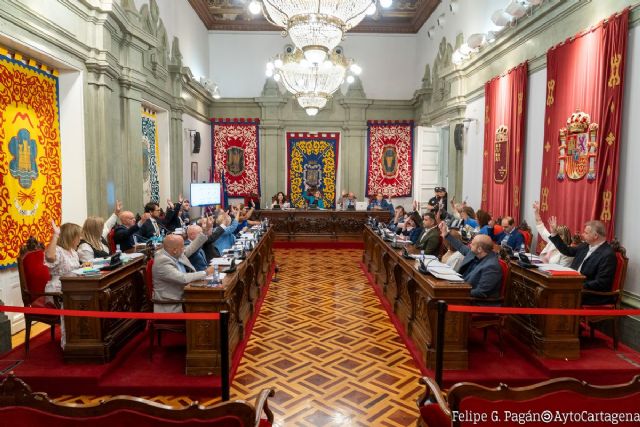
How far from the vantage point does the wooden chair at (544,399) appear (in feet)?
6.28

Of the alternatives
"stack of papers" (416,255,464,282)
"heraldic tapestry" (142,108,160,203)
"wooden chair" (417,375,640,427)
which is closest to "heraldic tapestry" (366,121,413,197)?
"heraldic tapestry" (142,108,160,203)

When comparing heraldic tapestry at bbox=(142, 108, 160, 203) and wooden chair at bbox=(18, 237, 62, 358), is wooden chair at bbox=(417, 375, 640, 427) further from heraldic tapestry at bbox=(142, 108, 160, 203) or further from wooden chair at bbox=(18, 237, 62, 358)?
heraldic tapestry at bbox=(142, 108, 160, 203)

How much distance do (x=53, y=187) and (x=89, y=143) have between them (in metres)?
0.79

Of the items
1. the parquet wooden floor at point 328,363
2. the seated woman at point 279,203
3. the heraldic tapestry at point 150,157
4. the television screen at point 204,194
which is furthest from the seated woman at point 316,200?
the parquet wooden floor at point 328,363

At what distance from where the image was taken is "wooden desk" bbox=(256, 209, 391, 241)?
11.8 meters

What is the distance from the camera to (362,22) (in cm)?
1371

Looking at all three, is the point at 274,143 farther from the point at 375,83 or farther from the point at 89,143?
the point at 89,143

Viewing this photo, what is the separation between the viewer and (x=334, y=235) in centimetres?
1183

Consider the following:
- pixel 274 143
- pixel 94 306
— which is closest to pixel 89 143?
pixel 94 306

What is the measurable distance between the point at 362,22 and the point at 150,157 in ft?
27.1

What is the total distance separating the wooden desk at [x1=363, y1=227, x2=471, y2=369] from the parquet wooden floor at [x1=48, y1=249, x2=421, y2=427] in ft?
0.83

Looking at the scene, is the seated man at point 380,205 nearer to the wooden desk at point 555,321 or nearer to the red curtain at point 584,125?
the red curtain at point 584,125

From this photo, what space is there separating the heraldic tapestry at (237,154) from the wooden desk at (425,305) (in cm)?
857

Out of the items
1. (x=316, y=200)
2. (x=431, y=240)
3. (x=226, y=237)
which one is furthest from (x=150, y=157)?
(x=431, y=240)
